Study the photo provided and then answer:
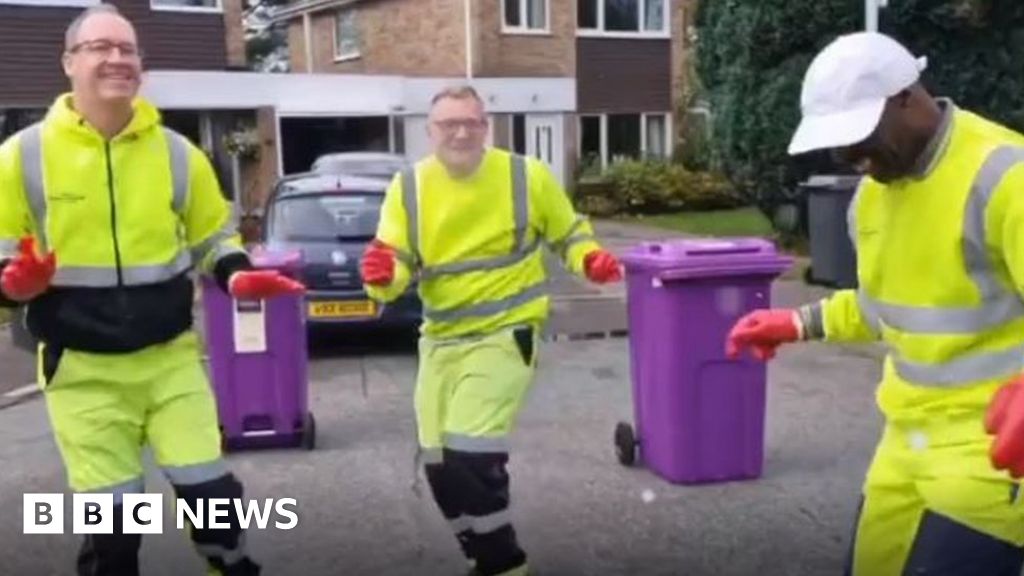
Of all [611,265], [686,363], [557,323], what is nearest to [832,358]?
[557,323]

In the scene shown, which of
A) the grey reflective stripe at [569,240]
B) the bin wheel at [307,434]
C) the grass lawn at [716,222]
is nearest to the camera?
the grey reflective stripe at [569,240]

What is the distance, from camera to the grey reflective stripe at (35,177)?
13.1 ft

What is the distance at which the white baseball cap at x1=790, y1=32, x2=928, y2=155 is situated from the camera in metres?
2.94

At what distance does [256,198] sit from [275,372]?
1818 cm

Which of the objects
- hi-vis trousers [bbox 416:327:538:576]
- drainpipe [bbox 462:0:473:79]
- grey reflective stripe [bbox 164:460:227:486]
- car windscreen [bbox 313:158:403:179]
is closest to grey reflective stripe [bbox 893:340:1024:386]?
hi-vis trousers [bbox 416:327:538:576]

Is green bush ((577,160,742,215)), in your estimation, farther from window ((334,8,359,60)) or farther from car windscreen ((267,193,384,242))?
car windscreen ((267,193,384,242))

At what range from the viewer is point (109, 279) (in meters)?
4.02

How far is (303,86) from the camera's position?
25125 mm

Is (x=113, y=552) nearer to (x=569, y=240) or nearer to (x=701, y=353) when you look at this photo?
(x=569, y=240)

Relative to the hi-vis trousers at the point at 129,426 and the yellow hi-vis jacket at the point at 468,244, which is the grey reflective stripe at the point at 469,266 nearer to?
the yellow hi-vis jacket at the point at 468,244

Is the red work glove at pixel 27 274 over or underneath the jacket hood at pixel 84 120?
underneath

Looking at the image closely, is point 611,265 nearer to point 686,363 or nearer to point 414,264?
point 414,264

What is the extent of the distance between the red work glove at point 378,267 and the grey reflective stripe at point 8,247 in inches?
52.0

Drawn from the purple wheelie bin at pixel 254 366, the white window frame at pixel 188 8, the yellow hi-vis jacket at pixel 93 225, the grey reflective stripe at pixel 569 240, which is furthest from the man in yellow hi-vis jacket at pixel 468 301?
the white window frame at pixel 188 8
